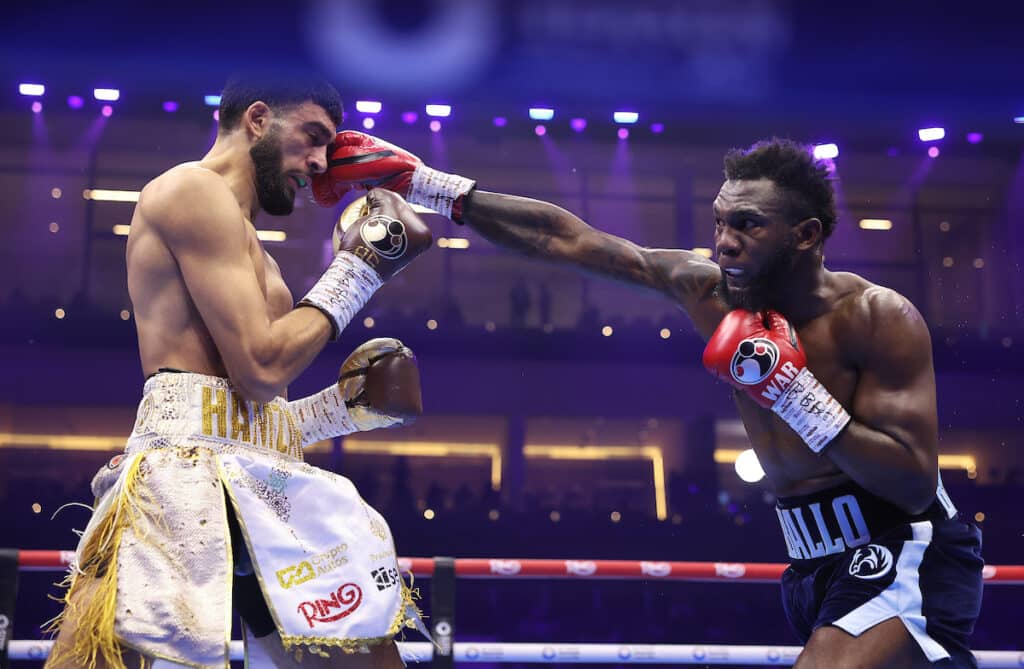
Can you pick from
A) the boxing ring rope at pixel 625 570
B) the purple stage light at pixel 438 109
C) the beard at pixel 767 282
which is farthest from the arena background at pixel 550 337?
the beard at pixel 767 282

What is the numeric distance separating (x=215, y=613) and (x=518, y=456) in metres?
8.95

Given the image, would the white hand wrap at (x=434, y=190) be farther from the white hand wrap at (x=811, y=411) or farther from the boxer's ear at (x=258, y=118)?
the white hand wrap at (x=811, y=411)

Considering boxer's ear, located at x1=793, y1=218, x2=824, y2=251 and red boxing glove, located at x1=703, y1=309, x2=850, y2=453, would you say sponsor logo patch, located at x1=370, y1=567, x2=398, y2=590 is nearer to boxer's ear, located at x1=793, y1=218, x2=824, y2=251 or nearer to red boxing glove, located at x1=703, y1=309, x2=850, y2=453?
red boxing glove, located at x1=703, y1=309, x2=850, y2=453

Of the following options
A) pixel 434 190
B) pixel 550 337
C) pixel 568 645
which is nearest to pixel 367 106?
pixel 550 337

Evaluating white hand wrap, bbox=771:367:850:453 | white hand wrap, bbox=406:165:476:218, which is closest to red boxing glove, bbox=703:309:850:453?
white hand wrap, bbox=771:367:850:453

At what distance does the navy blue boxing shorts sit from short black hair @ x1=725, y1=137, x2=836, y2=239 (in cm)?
62

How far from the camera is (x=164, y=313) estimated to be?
1.74 metres

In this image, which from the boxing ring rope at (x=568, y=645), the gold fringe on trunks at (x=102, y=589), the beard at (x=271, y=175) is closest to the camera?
the gold fringe on trunks at (x=102, y=589)

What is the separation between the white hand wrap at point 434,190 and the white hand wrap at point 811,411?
3.00 feet

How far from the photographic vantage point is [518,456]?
1044 centimetres

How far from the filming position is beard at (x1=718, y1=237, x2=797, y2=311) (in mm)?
2225

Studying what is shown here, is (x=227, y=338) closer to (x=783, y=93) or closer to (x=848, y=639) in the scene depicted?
(x=848, y=639)

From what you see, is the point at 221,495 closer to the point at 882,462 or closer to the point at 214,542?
the point at 214,542

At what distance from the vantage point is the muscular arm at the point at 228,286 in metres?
1.67
